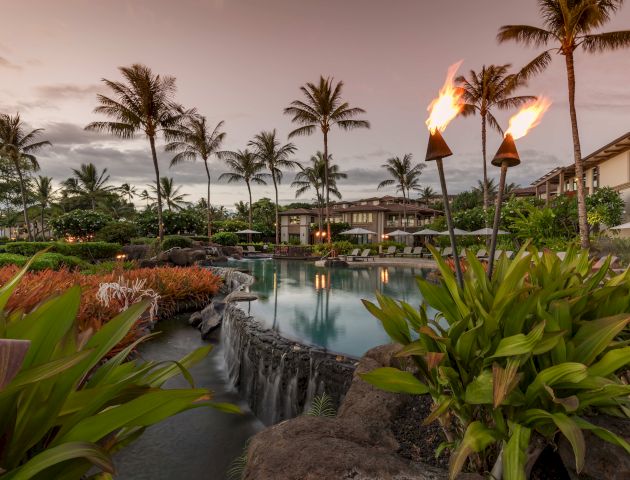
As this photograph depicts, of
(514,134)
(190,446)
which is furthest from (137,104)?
(514,134)

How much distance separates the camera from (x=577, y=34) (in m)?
14.8

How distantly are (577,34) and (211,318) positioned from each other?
20.0 m

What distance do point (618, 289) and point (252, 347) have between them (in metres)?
5.43

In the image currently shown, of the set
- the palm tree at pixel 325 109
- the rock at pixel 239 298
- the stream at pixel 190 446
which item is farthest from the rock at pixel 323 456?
the palm tree at pixel 325 109

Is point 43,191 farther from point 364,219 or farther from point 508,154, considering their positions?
point 508,154

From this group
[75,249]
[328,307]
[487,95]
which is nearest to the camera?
[328,307]

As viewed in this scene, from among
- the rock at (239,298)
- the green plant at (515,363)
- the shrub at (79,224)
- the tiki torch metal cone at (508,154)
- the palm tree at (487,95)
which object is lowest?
the rock at (239,298)

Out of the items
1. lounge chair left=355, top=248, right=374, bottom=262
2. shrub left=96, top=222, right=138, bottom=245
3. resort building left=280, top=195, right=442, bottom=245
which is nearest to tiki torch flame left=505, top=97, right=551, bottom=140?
lounge chair left=355, top=248, right=374, bottom=262

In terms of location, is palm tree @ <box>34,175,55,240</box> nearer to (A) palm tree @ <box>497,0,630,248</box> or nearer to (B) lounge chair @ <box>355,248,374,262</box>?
(B) lounge chair @ <box>355,248,374,262</box>

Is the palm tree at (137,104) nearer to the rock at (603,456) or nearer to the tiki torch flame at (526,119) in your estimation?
the tiki torch flame at (526,119)

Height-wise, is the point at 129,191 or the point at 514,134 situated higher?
the point at 129,191

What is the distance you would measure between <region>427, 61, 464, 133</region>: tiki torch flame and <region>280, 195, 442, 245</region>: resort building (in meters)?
45.5

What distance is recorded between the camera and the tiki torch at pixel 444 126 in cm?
Result: 201

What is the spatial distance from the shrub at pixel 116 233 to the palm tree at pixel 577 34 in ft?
103
